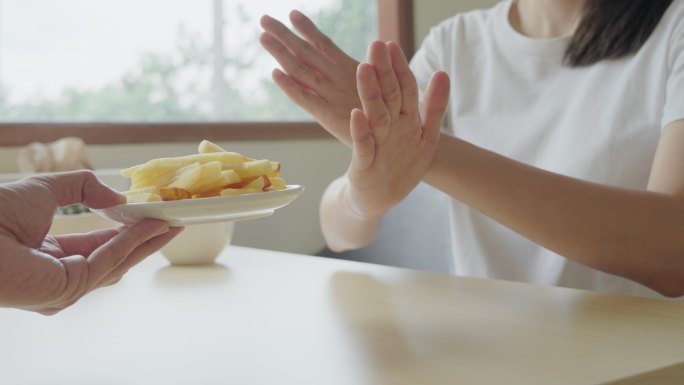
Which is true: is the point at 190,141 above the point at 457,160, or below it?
below

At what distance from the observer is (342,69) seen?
101 cm

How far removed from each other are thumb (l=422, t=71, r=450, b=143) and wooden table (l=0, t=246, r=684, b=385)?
213 millimetres

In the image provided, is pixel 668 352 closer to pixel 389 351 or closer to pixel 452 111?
pixel 389 351

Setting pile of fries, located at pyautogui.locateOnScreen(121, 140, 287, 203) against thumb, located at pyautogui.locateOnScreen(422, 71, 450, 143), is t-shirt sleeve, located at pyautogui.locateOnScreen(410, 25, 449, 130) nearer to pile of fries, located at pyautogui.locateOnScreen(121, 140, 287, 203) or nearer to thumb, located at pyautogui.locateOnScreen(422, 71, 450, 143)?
thumb, located at pyautogui.locateOnScreen(422, 71, 450, 143)

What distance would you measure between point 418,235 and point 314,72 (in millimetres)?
1035

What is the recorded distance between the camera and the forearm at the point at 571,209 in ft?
3.49

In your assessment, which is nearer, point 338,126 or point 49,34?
point 338,126

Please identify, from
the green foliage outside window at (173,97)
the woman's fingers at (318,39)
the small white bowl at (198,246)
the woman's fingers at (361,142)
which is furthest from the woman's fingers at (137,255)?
the green foliage outside window at (173,97)

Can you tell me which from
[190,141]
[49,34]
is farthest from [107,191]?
[49,34]

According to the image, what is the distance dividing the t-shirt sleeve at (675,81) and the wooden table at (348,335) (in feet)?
1.44

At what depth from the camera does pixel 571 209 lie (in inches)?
42.4

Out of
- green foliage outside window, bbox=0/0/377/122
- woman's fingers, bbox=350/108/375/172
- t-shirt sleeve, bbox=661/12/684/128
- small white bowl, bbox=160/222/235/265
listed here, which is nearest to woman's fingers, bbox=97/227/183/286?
woman's fingers, bbox=350/108/375/172

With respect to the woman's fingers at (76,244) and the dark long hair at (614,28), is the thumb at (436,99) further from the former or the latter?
the dark long hair at (614,28)

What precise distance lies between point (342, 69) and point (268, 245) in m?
1.41
